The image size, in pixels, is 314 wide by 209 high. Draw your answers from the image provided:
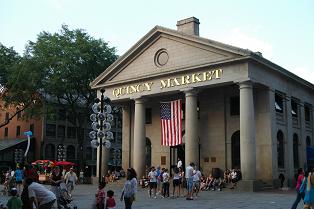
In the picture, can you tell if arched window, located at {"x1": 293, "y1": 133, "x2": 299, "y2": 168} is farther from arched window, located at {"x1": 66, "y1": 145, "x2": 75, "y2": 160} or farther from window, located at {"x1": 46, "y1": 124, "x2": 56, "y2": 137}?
arched window, located at {"x1": 66, "y1": 145, "x2": 75, "y2": 160}

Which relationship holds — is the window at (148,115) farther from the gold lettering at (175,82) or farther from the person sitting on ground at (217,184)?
the person sitting on ground at (217,184)

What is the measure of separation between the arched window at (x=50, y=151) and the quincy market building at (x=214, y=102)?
26831 millimetres

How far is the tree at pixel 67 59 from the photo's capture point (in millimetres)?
46969

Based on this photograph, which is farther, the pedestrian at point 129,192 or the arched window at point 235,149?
the arched window at point 235,149

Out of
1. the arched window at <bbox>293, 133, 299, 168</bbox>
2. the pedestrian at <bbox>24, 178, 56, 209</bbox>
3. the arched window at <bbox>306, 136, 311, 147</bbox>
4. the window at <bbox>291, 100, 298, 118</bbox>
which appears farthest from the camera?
the arched window at <bbox>306, 136, 311, 147</bbox>

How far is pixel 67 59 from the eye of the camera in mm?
46781

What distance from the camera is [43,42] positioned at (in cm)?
4778

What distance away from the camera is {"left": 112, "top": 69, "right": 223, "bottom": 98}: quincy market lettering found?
1299 inches

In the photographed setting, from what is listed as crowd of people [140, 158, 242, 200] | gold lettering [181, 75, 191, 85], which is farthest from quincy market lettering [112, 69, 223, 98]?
crowd of people [140, 158, 242, 200]

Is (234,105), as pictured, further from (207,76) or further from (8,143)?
(8,143)

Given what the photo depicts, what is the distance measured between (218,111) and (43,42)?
2207cm

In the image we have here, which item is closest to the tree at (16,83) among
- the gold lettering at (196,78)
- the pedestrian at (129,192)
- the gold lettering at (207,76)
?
the gold lettering at (196,78)

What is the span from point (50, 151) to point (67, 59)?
24335 millimetres

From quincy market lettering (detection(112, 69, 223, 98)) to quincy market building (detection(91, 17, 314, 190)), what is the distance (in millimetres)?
77
